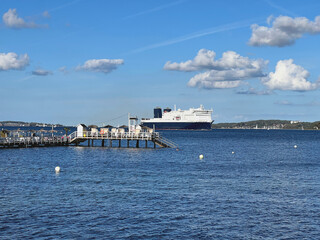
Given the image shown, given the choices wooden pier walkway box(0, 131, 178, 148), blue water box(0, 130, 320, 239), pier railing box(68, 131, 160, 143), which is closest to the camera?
blue water box(0, 130, 320, 239)

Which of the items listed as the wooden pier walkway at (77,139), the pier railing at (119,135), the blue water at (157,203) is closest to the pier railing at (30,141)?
the wooden pier walkway at (77,139)

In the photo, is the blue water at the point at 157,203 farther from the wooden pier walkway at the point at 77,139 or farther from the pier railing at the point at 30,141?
the wooden pier walkway at the point at 77,139

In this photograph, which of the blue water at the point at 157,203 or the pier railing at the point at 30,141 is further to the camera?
the pier railing at the point at 30,141

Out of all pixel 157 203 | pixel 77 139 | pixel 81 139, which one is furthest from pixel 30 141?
pixel 157 203

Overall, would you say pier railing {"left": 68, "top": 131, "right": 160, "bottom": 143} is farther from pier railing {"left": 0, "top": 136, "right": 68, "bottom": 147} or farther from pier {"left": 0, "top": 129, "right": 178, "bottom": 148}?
pier railing {"left": 0, "top": 136, "right": 68, "bottom": 147}

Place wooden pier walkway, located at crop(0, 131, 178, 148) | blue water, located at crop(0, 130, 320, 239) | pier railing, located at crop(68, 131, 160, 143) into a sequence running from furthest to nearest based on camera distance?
pier railing, located at crop(68, 131, 160, 143), wooden pier walkway, located at crop(0, 131, 178, 148), blue water, located at crop(0, 130, 320, 239)

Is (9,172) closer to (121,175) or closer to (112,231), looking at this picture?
(121,175)

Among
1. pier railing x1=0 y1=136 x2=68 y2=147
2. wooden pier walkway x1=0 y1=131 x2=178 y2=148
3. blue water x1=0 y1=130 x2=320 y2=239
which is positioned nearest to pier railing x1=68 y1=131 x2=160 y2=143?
wooden pier walkway x1=0 y1=131 x2=178 y2=148

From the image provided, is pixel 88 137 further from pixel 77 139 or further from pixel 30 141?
pixel 30 141

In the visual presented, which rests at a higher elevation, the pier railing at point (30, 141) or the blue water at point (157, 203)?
the pier railing at point (30, 141)

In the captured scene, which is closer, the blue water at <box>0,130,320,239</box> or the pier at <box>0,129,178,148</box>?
the blue water at <box>0,130,320,239</box>

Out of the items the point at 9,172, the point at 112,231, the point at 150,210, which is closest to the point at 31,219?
the point at 112,231

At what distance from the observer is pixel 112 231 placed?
21.9 m

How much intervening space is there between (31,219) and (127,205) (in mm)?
6593
